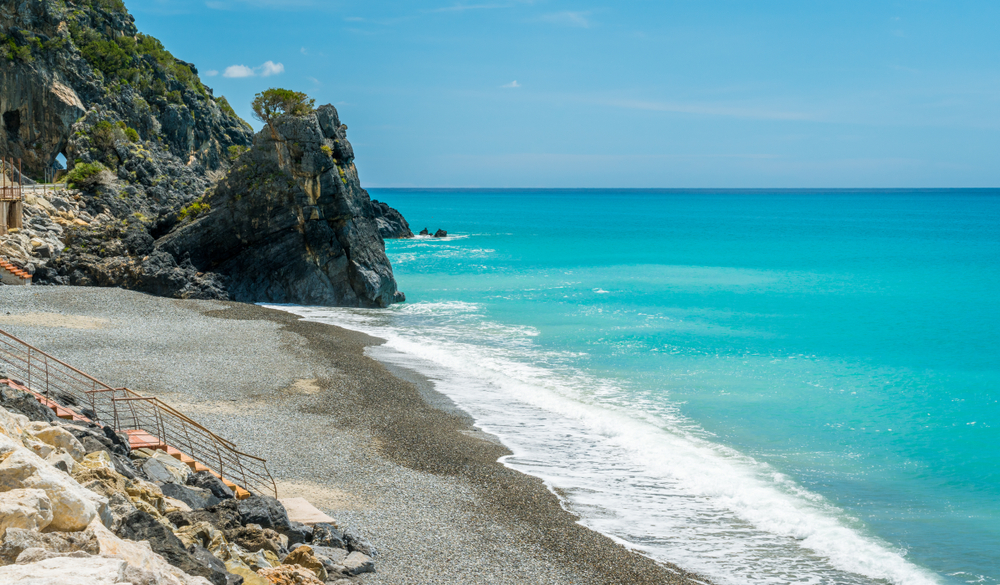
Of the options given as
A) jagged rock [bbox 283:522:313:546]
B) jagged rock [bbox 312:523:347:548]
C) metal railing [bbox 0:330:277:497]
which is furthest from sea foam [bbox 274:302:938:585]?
metal railing [bbox 0:330:277:497]

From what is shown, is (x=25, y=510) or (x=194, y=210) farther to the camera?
(x=194, y=210)

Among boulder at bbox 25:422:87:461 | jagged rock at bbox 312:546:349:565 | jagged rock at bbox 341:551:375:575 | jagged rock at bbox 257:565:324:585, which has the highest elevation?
boulder at bbox 25:422:87:461

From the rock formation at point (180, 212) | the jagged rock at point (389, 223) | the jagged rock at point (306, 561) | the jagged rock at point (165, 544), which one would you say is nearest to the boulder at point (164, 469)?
the jagged rock at point (306, 561)

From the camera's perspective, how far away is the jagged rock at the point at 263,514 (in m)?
10.6

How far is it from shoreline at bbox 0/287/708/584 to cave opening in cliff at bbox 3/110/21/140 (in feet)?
100

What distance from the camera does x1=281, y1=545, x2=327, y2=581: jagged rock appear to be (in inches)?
386

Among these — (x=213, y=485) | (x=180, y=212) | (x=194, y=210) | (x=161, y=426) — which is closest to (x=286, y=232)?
(x=194, y=210)

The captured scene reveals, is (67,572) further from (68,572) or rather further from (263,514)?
(263,514)

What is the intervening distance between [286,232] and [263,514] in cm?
2887

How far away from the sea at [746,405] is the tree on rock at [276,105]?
11.7 meters

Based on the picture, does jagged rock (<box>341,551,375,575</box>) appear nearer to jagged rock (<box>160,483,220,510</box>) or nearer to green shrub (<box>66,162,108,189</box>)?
jagged rock (<box>160,483,220,510</box>)

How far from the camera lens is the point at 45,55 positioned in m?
54.7

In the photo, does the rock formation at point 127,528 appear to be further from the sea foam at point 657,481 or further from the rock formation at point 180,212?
the rock formation at point 180,212

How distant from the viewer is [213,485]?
1140cm
